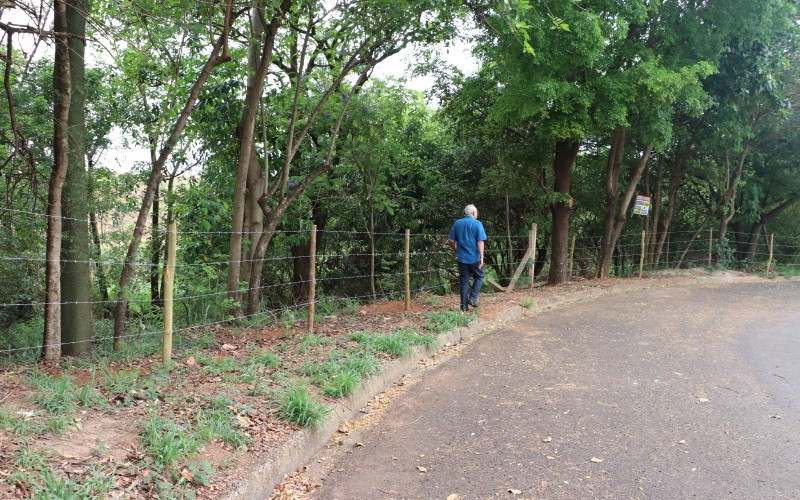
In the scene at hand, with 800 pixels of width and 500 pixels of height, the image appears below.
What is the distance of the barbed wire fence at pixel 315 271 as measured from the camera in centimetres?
826

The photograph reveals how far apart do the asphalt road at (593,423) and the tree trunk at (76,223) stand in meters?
3.95

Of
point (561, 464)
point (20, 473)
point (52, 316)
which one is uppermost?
point (52, 316)

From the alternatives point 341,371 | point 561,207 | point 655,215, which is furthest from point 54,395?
point 655,215

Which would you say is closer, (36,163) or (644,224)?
(36,163)

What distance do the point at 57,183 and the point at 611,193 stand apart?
13.6m

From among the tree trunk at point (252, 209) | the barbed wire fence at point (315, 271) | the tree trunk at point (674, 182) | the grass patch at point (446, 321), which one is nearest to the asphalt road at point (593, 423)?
the grass patch at point (446, 321)

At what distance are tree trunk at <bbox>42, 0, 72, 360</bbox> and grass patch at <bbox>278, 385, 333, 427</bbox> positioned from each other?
3072 mm

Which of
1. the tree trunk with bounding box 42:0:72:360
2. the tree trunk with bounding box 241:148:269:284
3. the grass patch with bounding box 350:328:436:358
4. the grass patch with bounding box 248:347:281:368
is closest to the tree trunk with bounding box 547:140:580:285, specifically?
the tree trunk with bounding box 241:148:269:284

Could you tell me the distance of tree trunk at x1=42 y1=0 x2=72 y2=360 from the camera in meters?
6.34

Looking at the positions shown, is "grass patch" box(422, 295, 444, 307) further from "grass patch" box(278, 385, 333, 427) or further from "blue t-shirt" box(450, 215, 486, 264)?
"grass patch" box(278, 385, 333, 427)

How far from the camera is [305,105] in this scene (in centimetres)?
1119

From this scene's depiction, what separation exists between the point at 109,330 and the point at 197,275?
1.68 meters

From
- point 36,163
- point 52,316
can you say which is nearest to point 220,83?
point 36,163

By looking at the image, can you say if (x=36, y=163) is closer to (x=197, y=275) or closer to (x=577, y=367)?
(x=197, y=275)
